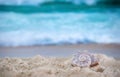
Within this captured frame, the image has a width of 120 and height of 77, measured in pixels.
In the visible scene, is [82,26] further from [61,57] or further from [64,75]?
[64,75]

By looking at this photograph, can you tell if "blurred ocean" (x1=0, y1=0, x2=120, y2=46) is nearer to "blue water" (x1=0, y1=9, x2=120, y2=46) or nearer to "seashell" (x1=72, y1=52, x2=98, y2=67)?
"blue water" (x1=0, y1=9, x2=120, y2=46)

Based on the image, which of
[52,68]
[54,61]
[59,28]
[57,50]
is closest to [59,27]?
[59,28]

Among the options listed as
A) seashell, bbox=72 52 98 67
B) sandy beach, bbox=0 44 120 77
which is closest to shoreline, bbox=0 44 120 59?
sandy beach, bbox=0 44 120 77

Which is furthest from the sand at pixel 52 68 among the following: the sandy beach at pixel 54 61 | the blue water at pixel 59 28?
the blue water at pixel 59 28

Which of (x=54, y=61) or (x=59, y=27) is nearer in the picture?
(x=54, y=61)

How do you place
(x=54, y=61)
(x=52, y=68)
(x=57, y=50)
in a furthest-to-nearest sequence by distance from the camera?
1. (x=57, y=50)
2. (x=54, y=61)
3. (x=52, y=68)

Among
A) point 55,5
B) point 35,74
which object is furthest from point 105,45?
point 35,74

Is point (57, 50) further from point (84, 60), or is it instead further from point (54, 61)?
point (84, 60)
